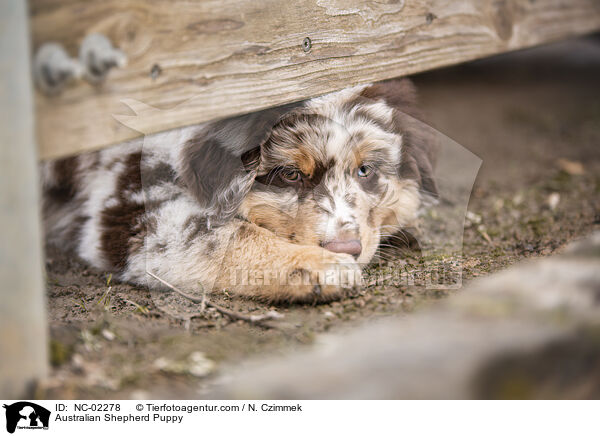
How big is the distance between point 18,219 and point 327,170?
165cm

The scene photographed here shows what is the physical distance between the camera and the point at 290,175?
309 centimetres

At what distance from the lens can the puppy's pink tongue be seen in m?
2.93

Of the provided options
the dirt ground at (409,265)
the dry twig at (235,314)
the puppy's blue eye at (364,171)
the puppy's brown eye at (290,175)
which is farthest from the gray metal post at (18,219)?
the puppy's blue eye at (364,171)

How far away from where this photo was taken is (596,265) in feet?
6.23

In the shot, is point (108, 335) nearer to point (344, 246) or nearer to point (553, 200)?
point (344, 246)

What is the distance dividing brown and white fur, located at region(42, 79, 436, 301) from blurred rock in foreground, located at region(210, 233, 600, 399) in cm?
119

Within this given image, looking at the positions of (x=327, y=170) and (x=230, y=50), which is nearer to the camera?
(x=230, y=50)

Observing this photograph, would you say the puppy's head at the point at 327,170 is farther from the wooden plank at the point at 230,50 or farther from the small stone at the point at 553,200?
the small stone at the point at 553,200

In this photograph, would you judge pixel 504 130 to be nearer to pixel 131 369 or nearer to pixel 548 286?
pixel 548 286

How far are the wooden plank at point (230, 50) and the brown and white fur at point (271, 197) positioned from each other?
0.72 ft

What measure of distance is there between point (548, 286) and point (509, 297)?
0.15m

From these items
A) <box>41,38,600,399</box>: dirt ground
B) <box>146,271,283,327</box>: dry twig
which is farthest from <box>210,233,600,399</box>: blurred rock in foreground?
<box>146,271,283,327</box>: dry twig
